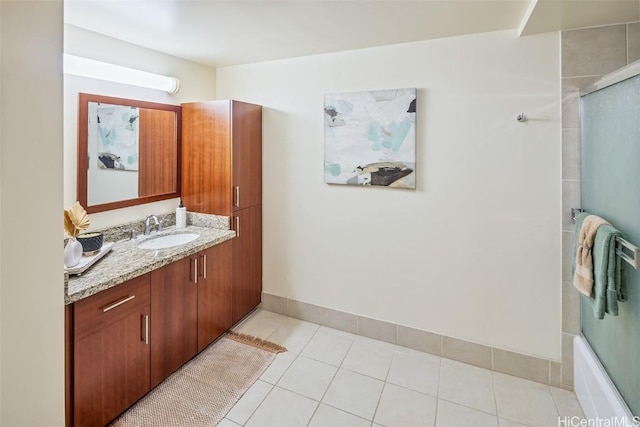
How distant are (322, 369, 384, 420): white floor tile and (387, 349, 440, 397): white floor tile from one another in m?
0.15

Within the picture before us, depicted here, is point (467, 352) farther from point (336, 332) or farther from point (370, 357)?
point (336, 332)

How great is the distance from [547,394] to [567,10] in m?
2.18

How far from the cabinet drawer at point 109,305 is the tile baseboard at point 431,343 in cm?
134

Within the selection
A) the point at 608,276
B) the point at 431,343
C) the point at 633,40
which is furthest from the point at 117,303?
the point at 633,40

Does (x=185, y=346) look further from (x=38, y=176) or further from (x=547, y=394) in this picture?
(x=547, y=394)

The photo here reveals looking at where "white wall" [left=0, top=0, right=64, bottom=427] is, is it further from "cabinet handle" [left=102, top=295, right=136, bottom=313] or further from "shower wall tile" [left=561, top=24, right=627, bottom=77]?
"shower wall tile" [left=561, top=24, right=627, bottom=77]

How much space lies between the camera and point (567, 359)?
2006 millimetres

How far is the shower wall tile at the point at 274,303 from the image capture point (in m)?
2.94

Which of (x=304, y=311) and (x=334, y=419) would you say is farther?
(x=304, y=311)

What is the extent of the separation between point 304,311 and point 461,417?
143cm

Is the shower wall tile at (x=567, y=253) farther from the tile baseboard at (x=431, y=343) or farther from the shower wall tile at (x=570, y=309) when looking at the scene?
the tile baseboard at (x=431, y=343)

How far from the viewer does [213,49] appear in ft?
8.17

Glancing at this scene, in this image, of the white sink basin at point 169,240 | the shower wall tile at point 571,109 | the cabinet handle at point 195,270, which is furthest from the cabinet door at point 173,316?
the shower wall tile at point 571,109

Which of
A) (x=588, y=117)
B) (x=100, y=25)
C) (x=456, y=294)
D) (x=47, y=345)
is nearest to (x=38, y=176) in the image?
(x=47, y=345)
